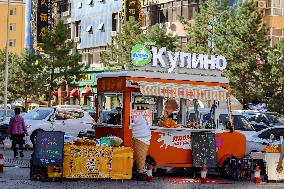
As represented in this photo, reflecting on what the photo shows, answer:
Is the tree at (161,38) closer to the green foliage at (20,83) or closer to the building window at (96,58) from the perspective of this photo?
the green foliage at (20,83)

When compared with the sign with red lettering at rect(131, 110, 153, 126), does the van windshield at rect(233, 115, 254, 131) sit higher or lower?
lower

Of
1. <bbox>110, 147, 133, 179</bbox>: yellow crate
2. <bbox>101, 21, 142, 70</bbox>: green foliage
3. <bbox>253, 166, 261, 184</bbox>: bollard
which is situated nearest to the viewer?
<bbox>110, 147, 133, 179</bbox>: yellow crate

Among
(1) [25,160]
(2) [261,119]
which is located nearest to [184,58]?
(1) [25,160]

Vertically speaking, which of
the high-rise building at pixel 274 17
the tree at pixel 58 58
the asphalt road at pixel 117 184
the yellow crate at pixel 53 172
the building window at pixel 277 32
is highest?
the high-rise building at pixel 274 17

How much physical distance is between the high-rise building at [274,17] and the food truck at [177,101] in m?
38.5

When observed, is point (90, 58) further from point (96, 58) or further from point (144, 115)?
point (144, 115)

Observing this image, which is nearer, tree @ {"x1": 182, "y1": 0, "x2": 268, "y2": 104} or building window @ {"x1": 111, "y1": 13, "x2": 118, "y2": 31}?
tree @ {"x1": 182, "y1": 0, "x2": 268, "y2": 104}

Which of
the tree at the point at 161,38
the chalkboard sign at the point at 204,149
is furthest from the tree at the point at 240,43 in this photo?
the chalkboard sign at the point at 204,149

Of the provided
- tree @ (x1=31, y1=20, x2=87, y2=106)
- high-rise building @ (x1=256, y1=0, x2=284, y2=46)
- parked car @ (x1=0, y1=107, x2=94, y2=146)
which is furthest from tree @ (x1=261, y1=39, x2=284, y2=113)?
parked car @ (x1=0, y1=107, x2=94, y2=146)

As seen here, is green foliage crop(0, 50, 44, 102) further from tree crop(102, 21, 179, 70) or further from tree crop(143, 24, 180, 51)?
tree crop(143, 24, 180, 51)

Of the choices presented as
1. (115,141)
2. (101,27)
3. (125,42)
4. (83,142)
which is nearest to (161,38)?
(125,42)

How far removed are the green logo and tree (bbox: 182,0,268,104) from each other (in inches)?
1144

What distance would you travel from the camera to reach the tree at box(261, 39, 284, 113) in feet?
156

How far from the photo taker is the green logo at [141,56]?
1888cm
